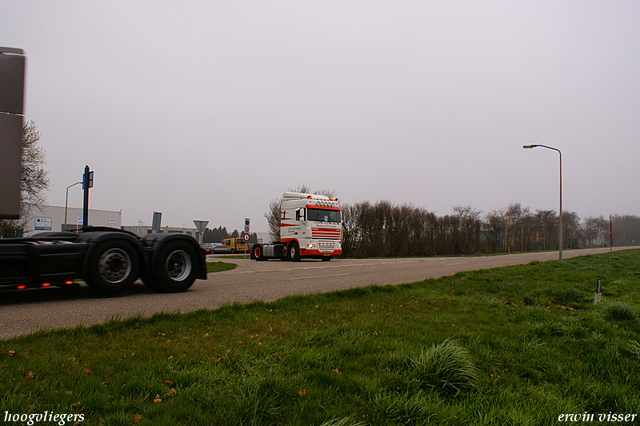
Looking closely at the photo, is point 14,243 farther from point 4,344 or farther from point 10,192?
point 10,192

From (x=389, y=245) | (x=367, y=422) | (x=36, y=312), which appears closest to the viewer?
(x=367, y=422)

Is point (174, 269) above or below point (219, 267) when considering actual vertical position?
above

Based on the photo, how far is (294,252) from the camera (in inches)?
826

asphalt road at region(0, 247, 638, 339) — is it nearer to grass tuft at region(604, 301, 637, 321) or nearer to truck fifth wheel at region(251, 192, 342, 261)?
grass tuft at region(604, 301, 637, 321)

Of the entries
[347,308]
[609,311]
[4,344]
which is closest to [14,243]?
[4,344]

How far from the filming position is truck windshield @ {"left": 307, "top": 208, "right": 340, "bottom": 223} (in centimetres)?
2038

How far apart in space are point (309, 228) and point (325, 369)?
17.1m

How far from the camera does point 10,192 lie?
2799mm

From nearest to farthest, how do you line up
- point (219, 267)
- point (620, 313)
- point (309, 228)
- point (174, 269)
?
point (620, 313) → point (174, 269) → point (219, 267) → point (309, 228)

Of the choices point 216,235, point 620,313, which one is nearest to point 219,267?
point 620,313

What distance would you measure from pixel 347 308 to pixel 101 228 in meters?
5.26

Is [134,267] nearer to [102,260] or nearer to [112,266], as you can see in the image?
[112,266]

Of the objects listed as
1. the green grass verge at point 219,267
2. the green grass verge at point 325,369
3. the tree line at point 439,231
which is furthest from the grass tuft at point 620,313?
the tree line at point 439,231

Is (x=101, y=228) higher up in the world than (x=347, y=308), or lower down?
higher up
